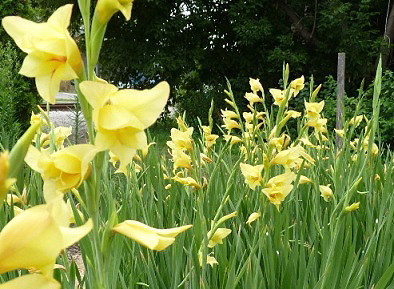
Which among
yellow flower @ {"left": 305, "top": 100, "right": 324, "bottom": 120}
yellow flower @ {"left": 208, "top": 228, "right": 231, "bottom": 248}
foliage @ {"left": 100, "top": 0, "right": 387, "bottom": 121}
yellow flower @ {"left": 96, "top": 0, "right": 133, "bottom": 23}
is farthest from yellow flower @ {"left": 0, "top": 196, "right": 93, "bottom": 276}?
foliage @ {"left": 100, "top": 0, "right": 387, "bottom": 121}

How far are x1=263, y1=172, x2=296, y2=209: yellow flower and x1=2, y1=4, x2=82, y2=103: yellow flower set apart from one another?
0.79 metres

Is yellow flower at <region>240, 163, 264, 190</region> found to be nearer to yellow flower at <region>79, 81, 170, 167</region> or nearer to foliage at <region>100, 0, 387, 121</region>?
yellow flower at <region>79, 81, 170, 167</region>

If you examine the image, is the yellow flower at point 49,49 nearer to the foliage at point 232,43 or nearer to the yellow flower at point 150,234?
the yellow flower at point 150,234

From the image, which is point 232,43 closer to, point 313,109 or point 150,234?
point 313,109

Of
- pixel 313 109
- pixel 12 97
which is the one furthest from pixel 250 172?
pixel 12 97

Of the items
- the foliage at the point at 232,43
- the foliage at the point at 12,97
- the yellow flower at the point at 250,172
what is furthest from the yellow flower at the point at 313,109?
the foliage at the point at 232,43

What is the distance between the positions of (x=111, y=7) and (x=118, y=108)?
0.42 ft

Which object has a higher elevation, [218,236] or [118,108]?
[118,108]

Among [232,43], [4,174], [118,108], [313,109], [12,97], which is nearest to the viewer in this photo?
[4,174]

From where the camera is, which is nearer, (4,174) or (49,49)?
(4,174)

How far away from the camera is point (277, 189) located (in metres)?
1.33

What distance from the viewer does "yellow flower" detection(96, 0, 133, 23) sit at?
0.62 meters

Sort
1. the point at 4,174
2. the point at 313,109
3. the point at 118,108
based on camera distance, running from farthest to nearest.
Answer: the point at 313,109 < the point at 118,108 < the point at 4,174

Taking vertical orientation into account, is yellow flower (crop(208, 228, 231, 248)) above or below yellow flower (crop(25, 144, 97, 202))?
below
